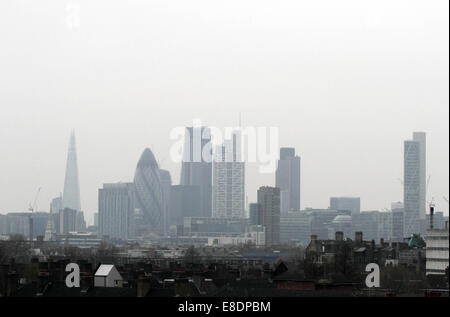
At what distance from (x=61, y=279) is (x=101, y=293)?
929cm

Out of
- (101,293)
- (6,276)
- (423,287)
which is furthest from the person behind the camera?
(423,287)

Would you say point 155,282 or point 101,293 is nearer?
point 101,293

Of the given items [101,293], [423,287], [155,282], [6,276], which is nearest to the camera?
[101,293]

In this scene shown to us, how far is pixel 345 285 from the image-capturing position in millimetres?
62375
